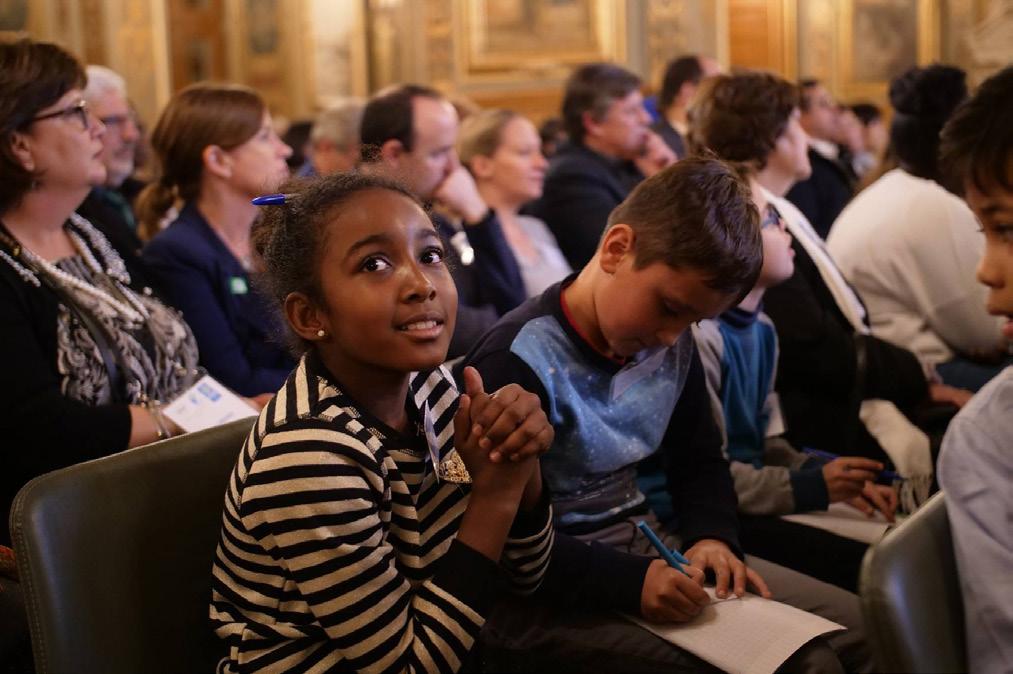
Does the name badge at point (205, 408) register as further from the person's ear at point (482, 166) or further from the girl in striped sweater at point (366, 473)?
the person's ear at point (482, 166)

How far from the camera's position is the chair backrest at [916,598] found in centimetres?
125

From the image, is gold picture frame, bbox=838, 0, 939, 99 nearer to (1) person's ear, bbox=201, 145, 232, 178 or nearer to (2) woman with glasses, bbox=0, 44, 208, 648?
(1) person's ear, bbox=201, 145, 232, 178

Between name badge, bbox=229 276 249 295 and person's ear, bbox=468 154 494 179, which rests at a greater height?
person's ear, bbox=468 154 494 179

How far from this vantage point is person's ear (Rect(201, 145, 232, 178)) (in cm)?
306

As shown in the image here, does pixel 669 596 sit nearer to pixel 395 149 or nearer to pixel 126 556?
pixel 126 556

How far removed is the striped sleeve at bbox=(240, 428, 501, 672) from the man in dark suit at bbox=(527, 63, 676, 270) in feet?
9.24

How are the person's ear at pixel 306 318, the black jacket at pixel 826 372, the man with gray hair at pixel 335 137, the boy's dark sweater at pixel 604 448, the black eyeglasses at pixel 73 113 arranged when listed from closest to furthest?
the person's ear at pixel 306 318
the boy's dark sweater at pixel 604 448
the black eyeglasses at pixel 73 113
the black jacket at pixel 826 372
the man with gray hair at pixel 335 137

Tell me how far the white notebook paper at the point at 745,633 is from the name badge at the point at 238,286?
5.27 feet

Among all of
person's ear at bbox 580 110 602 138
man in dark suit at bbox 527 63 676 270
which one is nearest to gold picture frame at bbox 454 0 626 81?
man in dark suit at bbox 527 63 676 270

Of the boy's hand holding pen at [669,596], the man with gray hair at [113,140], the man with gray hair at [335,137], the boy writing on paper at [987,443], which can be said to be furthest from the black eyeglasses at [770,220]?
the man with gray hair at [335,137]

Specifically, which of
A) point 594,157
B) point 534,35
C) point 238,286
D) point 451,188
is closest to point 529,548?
point 238,286

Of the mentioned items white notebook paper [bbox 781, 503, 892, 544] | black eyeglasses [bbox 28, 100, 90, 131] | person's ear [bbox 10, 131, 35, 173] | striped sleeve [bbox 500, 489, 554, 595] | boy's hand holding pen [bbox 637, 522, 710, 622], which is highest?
black eyeglasses [bbox 28, 100, 90, 131]

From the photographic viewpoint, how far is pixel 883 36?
11812mm

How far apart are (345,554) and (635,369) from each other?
763 millimetres
